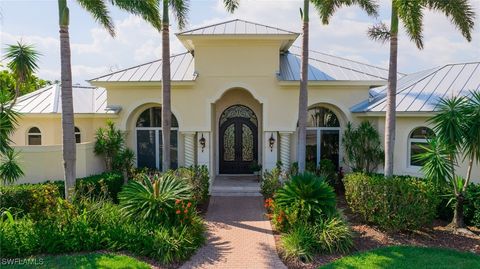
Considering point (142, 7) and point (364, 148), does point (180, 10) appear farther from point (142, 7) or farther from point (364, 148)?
point (364, 148)

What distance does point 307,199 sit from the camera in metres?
9.57

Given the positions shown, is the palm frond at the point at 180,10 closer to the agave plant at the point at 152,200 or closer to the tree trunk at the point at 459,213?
the agave plant at the point at 152,200

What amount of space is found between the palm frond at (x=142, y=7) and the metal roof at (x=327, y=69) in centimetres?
633

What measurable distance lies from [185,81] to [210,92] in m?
1.25

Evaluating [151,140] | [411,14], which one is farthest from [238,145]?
[411,14]

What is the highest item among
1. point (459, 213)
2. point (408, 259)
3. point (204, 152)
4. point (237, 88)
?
point (237, 88)

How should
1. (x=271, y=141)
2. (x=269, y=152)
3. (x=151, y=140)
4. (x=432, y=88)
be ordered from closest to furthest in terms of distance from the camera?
(x=432, y=88) → (x=271, y=141) → (x=269, y=152) → (x=151, y=140)

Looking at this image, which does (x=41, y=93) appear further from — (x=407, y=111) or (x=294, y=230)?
(x=407, y=111)

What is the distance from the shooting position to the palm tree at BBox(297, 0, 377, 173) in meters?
11.5

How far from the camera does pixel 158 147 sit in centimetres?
1630

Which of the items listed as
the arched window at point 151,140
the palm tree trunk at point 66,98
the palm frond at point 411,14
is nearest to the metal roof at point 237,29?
the arched window at point 151,140

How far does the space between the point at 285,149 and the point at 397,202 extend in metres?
6.50

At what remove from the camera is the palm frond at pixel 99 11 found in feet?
35.6

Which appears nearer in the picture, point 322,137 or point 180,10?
point 180,10
